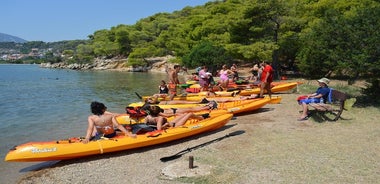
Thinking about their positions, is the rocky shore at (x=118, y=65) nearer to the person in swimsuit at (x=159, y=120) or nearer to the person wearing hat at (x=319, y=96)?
the person wearing hat at (x=319, y=96)

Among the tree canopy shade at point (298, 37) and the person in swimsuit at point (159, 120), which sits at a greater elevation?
the tree canopy shade at point (298, 37)

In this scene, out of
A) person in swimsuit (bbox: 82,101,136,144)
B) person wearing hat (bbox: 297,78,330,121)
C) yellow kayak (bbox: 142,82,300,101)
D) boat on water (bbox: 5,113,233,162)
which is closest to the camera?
boat on water (bbox: 5,113,233,162)

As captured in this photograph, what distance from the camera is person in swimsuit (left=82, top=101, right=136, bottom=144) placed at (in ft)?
27.6

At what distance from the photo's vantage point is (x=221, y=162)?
7.43 metres

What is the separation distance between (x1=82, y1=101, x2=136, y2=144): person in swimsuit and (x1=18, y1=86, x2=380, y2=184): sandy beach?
0.53 metres

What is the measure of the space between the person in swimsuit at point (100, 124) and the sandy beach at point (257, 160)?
1.74 feet

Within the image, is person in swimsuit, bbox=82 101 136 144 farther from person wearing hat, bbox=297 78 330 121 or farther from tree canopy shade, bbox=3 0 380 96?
tree canopy shade, bbox=3 0 380 96

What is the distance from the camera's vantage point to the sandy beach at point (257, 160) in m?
6.58

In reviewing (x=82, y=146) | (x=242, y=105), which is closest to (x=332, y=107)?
(x=242, y=105)

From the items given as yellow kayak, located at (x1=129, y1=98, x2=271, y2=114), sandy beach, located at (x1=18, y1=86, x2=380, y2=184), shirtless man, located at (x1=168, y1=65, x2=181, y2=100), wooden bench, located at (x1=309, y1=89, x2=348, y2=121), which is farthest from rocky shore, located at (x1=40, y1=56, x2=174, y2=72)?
sandy beach, located at (x1=18, y1=86, x2=380, y2=184)

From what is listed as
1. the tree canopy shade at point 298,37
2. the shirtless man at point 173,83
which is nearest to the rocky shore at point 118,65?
the tree canopy shade at point 298,37

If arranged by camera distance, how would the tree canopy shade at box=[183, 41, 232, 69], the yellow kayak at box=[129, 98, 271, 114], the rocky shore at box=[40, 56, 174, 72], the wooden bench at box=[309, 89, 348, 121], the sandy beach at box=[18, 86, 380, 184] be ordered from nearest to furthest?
the sandy beach at box=[18, 86, 380, 184] < the wooden bench at box=[309, 89, 348, 121] < the yellow kayak at box=[129, 98, 271, 114] < the tree canopy shade at box=[183, 41, 232, 69] < the rocky shore at box=[40, 56, 174, 72]

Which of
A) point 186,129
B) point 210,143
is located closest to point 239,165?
point 210,143

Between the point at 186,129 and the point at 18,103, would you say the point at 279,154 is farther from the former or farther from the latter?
the point at 18,103
